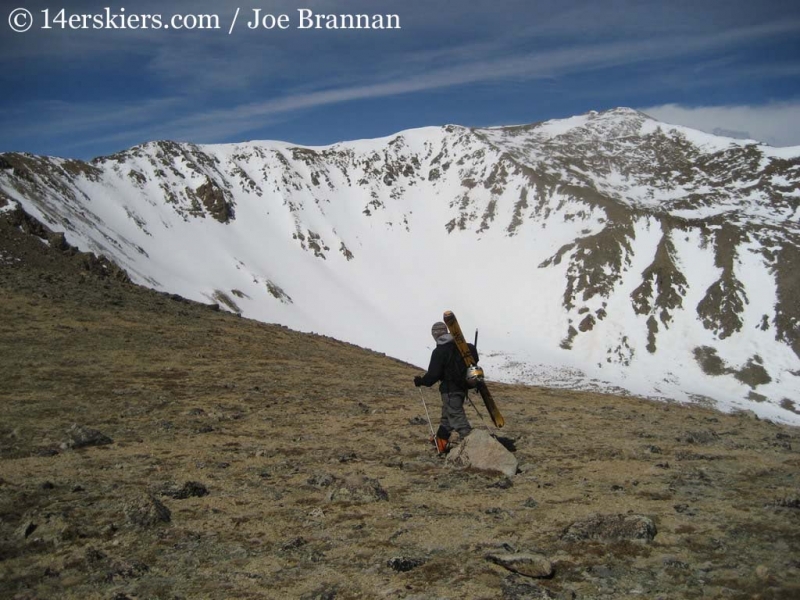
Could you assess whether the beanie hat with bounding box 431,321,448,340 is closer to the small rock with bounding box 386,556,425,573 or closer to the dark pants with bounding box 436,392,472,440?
the dark pants with bounding box 436,392,472,440

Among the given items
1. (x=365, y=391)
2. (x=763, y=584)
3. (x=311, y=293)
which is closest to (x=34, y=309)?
(x=365, y=391)

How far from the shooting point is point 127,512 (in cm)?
883

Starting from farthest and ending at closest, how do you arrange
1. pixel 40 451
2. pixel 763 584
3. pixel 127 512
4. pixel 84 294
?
1. pixel 84 294
2. pixel 40 451
3. pixel 127 512
4. pixel 763 584

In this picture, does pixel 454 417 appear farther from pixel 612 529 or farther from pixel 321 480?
pixel 612 529

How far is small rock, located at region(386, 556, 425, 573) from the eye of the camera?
7.29m

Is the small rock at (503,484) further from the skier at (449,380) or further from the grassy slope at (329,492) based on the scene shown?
the skier at (449,380)

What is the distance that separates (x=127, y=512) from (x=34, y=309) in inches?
839

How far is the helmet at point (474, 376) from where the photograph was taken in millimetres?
12602

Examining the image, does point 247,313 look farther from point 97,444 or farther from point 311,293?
point 97,444

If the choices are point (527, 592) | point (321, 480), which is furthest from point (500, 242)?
point (527, 592)

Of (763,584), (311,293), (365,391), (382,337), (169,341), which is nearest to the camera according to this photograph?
(763,584)

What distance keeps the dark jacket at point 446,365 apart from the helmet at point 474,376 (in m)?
0.28

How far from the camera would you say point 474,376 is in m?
12.6

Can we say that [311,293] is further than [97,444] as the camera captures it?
Yes
